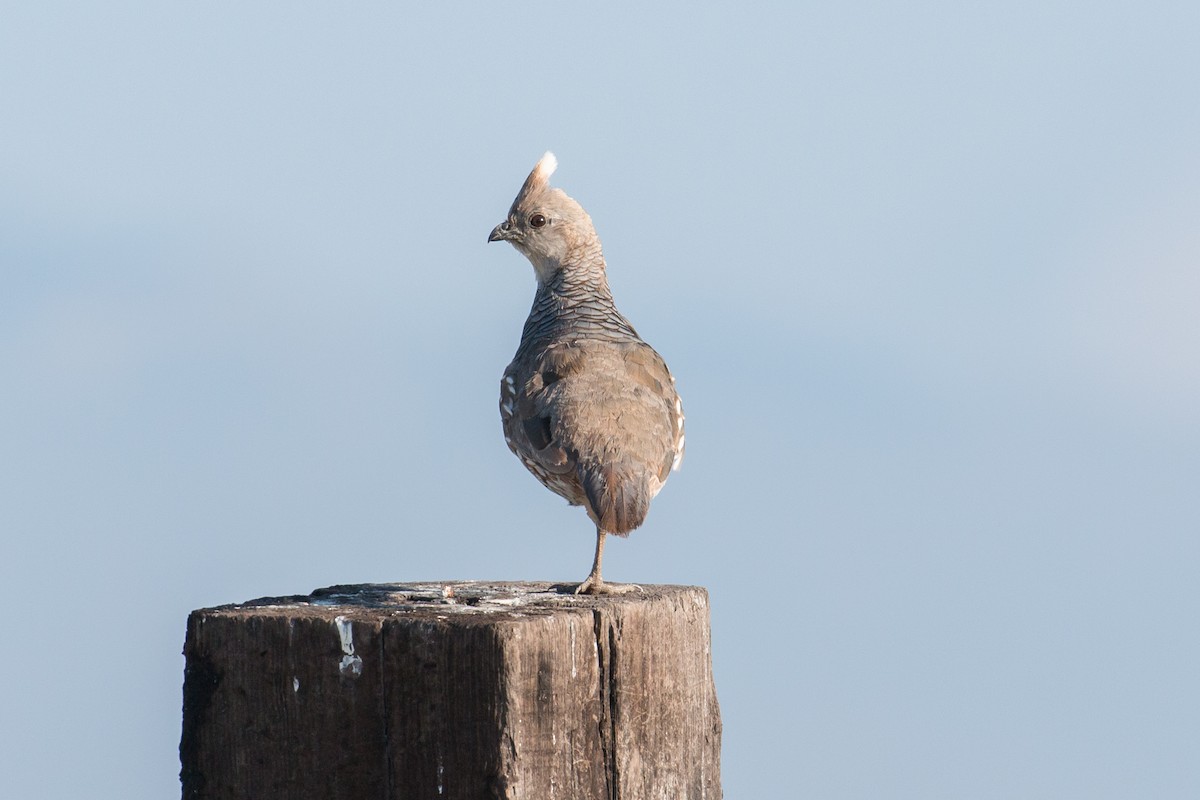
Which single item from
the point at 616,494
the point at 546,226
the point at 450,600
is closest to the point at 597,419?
the point at 616,494

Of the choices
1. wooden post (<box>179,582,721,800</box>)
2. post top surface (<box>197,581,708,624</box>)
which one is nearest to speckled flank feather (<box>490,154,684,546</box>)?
post top surface (<box>197,581,708,624</box>)

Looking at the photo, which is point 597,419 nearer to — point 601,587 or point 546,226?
point 601,587

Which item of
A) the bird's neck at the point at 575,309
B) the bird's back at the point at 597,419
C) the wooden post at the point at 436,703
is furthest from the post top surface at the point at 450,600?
the bird's neck at the point at 575,309

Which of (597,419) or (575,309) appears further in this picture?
(575,309)

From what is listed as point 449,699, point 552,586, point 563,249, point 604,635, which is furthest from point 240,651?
point 563,249

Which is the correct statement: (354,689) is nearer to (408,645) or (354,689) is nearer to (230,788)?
(408,645)

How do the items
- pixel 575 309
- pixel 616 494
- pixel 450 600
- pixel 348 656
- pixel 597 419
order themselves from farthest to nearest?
pixel 575 309 → pixel 597 419 → pixel 616 494 → pixel 450 600 → pixel 348 656

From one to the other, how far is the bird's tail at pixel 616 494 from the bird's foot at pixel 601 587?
266 mm

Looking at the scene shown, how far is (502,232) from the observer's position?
8195 mm

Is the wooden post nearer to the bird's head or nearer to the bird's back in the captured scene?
the bird's back

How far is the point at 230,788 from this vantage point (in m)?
4.20

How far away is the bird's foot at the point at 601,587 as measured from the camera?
499 cm

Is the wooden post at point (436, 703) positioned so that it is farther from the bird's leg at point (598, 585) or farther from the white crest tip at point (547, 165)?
the white crest tip at point (547, 165)

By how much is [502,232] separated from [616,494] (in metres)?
2.86
